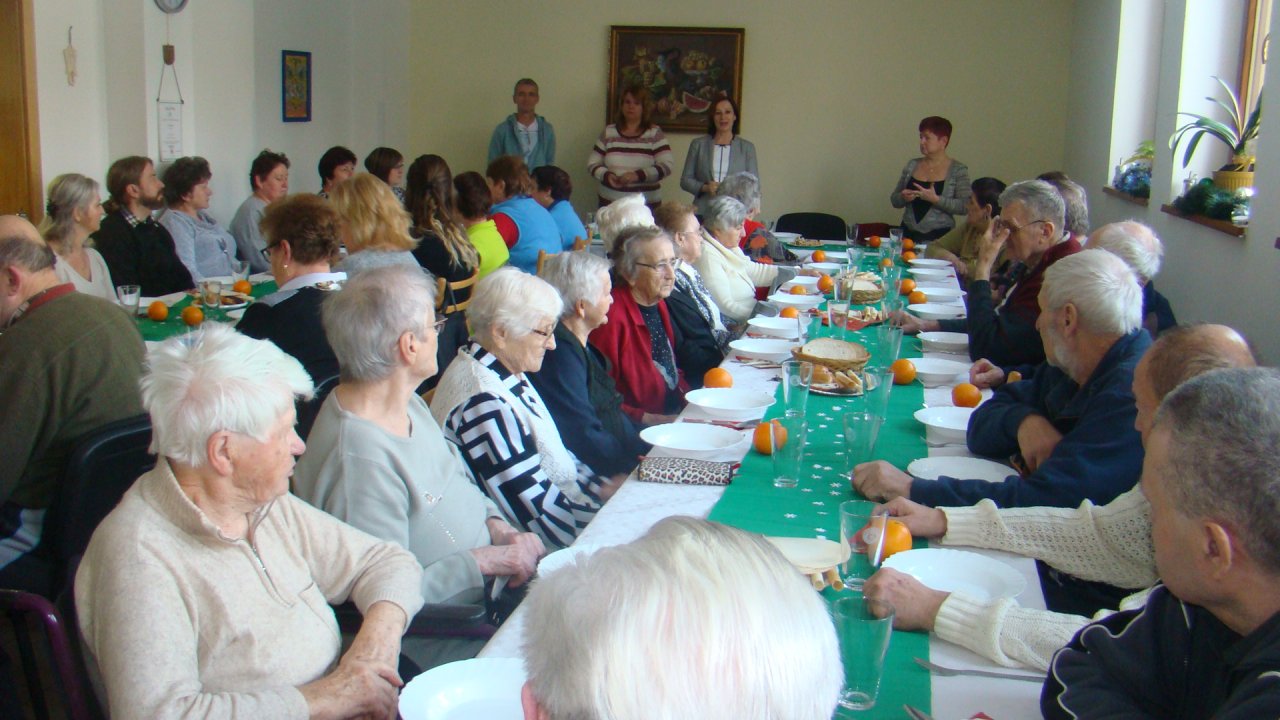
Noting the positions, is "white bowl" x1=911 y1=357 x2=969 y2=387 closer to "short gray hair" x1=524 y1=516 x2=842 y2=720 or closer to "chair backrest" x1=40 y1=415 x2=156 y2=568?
"chair backrest" x1=40 y1=415 x2=156 y2=568

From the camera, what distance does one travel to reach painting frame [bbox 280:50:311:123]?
829cm

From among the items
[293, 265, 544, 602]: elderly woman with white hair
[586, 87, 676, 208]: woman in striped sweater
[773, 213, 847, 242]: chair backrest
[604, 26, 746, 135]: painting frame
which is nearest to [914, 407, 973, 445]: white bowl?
[293, 265, 544, 602]: elderly woman with white hair

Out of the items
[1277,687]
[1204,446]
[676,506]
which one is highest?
[1204,446]

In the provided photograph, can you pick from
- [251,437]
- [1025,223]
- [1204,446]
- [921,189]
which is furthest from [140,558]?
[921,189]

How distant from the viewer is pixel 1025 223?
4.27 meters

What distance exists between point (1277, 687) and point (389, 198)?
Answer: 3901 mm

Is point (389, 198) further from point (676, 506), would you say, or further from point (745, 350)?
point (676, 506)

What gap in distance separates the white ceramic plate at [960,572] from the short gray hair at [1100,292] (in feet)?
2.64

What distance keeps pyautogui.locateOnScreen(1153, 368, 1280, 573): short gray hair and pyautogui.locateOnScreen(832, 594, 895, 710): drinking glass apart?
0.39 metres

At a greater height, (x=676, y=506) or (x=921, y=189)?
(x=921, y=189)

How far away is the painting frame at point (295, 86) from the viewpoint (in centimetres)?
829

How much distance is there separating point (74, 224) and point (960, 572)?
3.94m

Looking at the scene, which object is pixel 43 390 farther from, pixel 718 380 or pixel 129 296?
pixel 718 380

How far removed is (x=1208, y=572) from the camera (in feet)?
4.06
